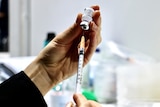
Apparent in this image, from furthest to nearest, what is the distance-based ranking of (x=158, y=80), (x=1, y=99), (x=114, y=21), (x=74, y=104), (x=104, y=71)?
1. (x=114, y=21)
2. (x=104, y=71)
3. (x=158, y=80)
4. (x=1, y=99)
5. (x=74, y=104)

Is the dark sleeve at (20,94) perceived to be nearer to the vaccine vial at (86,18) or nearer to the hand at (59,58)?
the hand at (59,58)

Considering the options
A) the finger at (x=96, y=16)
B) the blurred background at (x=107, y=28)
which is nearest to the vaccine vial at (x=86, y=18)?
the finger at (x=96, y=16)

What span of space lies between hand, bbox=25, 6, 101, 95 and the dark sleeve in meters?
0.03

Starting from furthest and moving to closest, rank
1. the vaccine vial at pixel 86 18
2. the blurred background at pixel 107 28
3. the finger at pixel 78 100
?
the blurred background at pixel 107 28
the vaccine vial at pixel 86 18
the finger at pixel 78 100

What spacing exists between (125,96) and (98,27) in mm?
296

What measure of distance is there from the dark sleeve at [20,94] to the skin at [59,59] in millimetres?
30

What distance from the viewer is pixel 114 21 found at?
1.19 metres

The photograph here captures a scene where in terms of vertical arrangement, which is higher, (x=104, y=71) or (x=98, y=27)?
(x=98, y=27)

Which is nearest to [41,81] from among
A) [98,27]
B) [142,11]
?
[98,27]

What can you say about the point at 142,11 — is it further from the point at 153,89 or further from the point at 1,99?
the point at 1,99

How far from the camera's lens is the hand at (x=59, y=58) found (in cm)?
75

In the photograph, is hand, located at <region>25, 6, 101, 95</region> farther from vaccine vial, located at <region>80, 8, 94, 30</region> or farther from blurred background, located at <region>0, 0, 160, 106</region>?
blurred background, located at <region>0, 0, 160, 106</region>

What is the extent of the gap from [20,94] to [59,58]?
5.3 inches

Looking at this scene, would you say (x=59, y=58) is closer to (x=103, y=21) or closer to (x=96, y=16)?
(x=96, y=16)
